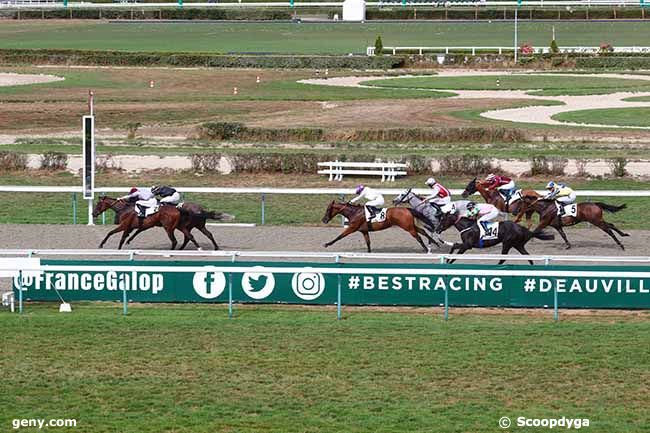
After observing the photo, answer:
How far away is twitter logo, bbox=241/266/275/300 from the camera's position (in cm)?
1866

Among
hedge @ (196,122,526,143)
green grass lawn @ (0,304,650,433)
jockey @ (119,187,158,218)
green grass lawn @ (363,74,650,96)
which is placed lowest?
green grass lawn @ (0,304,650,433)

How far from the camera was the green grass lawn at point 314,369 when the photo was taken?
13.5 meters

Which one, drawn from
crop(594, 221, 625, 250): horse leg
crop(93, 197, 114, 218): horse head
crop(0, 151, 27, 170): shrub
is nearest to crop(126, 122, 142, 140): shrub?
crop(0, 151, 27, 170): shrub

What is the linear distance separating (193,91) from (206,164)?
25240 millimetres

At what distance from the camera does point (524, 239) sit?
20328 mm

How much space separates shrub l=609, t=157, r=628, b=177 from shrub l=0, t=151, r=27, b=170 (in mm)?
13764

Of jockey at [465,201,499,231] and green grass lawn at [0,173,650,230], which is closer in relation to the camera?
jockey at [465,201,499,231]

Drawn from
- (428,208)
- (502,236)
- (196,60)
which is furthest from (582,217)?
(196,60)

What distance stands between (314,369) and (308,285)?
3344 millimetres

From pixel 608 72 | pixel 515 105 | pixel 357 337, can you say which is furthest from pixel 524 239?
pixel 608 72

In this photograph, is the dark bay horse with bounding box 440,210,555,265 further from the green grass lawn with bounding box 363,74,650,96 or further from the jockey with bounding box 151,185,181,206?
the green grass lawn with bounding box 363,74,650,96

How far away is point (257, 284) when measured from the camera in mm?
18719

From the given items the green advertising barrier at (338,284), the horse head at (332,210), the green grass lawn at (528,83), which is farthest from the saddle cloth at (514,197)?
the green grass lawn at (528,83)

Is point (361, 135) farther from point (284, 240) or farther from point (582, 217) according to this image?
point (582, 217)
